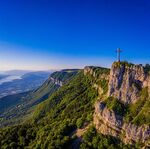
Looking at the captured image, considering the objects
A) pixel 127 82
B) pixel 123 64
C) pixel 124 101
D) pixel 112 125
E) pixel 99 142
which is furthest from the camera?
pixel 123 64

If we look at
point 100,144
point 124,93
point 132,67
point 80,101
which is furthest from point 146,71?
point 80,101

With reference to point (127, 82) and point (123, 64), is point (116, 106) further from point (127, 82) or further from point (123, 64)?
point (123, 64)

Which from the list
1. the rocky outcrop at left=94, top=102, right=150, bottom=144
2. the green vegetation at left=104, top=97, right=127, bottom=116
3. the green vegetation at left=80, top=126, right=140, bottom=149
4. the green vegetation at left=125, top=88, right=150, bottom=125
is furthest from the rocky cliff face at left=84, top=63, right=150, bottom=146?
the green vegetation at left=80, top=126, right=140, bottom=149

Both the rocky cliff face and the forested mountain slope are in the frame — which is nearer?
the rocky cliff face

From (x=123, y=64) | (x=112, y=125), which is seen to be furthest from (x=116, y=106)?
(x=123, y=64)

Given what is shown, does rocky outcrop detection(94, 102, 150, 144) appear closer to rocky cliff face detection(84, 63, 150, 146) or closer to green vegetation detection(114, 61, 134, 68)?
rocky cliff face detection(84, 63, 150, 146)

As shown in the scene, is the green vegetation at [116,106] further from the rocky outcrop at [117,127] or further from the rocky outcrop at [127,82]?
the rocky outcrop at [127,82]

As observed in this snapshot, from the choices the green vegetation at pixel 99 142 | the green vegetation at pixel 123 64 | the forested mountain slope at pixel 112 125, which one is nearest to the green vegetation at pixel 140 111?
the forested mountain slope at pixel 112 125
